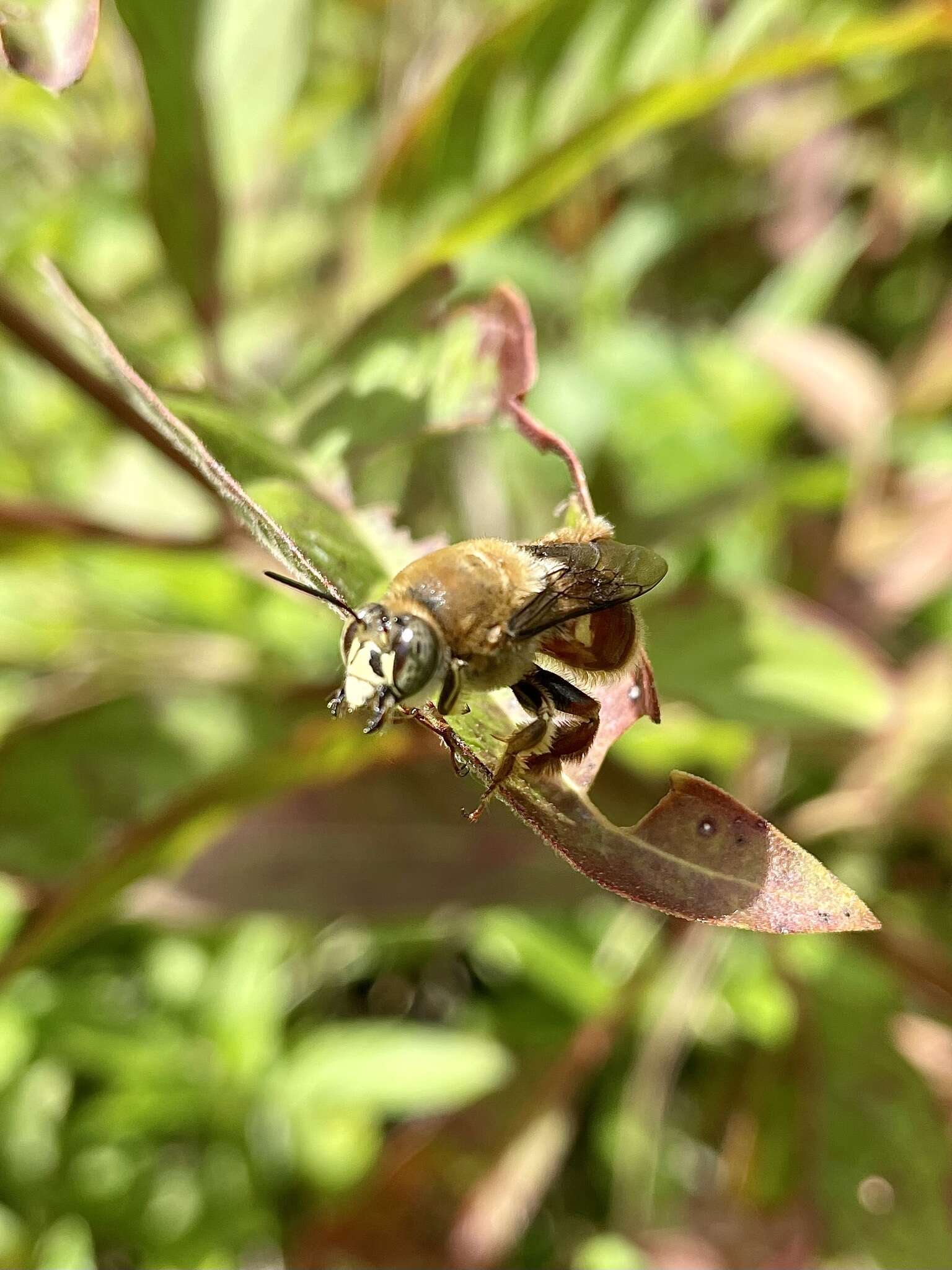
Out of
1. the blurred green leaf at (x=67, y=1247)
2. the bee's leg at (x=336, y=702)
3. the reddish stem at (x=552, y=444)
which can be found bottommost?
the blurred green leaf at (x=67, y=1247)

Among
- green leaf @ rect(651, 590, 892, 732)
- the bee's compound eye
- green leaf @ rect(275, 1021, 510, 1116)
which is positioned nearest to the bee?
the bee's compound eye

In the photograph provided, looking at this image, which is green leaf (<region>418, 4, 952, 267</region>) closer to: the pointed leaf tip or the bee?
the bee

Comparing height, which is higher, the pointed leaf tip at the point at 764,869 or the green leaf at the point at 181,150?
the green leaf at the point at 181,150

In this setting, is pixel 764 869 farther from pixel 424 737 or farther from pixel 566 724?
pixel 424 737

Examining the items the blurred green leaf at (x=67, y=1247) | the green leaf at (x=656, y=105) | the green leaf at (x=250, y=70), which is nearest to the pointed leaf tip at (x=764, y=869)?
the green leaf at (x=656, y=105)

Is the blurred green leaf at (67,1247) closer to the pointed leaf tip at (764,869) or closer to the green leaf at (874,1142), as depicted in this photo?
the green leaf at (874,1142)

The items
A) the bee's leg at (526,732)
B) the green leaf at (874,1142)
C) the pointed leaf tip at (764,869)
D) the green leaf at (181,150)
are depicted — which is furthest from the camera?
the green leaf at (874,1142)

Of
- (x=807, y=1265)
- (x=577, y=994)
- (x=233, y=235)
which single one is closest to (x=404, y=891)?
(x=577, y=994)
